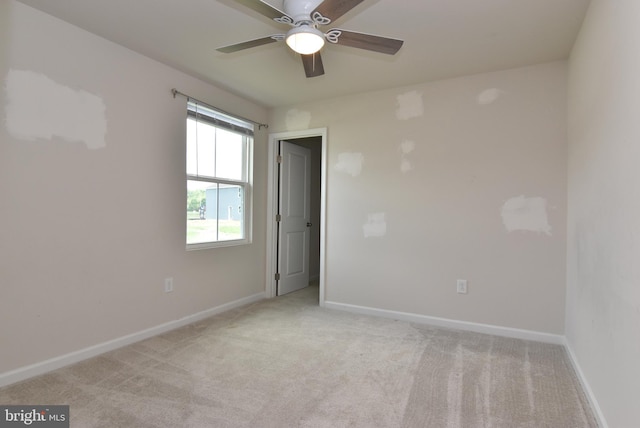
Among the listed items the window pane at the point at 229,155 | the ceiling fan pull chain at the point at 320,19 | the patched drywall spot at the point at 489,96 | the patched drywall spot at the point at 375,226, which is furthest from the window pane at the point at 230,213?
the patched drywall spot at the point at 489,96

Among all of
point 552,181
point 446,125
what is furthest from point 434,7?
point 552,181

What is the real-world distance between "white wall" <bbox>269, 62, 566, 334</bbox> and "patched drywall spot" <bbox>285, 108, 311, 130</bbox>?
0.04 metres

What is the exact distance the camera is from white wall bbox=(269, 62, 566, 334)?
9.75 feet

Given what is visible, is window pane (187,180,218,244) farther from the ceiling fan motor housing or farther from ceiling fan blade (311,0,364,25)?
ceiling fan blade (311,0,364,25)

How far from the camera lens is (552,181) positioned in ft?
9.65

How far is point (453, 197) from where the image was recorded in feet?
10.9

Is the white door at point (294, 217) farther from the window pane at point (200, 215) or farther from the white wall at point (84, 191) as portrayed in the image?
the white wall at point (84, 191)

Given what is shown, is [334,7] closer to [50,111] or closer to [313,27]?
[313,27]

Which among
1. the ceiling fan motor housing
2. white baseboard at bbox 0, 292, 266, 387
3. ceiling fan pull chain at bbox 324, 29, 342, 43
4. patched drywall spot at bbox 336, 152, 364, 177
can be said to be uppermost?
the ceiling fan motor housing

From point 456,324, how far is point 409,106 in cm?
220

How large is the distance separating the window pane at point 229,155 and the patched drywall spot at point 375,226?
1.56 meters

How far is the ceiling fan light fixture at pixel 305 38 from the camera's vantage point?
1936 millimetres

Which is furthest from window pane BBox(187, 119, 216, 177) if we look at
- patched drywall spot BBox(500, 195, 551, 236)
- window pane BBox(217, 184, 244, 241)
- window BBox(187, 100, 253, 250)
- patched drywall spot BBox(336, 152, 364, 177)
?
patched drywall spot BBox(500, 195, 551, 236)

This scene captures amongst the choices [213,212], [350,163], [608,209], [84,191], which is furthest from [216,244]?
[608,209]
